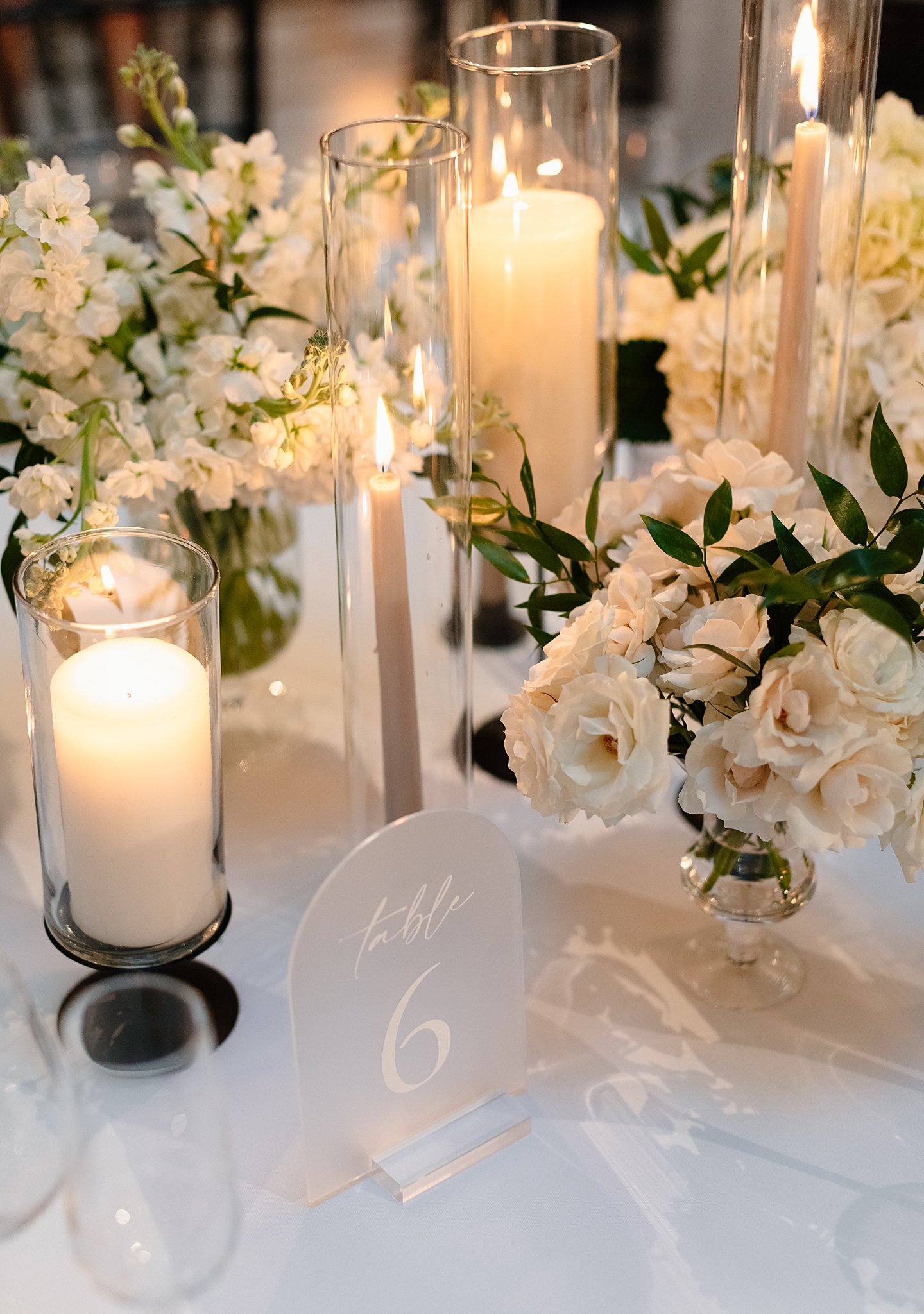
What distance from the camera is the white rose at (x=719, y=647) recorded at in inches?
27.6

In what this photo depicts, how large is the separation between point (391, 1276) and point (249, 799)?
1.44ft

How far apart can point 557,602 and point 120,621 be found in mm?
266

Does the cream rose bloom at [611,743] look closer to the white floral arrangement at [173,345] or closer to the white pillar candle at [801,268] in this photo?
the white floral arrangement at [173,345]

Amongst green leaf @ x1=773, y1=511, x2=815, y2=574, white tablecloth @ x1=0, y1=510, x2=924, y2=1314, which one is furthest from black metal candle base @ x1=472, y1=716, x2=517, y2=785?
green leaf @ x1=773, y1=511, x2=815, y2=574

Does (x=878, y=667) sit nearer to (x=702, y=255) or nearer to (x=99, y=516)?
(x=99, y=516)

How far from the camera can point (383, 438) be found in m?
0.79

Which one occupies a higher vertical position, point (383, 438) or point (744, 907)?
point (383, 438)

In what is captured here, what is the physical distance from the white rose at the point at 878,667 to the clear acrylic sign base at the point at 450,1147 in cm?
31

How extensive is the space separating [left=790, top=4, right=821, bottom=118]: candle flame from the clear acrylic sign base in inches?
28.5

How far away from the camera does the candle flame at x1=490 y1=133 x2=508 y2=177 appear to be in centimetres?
108

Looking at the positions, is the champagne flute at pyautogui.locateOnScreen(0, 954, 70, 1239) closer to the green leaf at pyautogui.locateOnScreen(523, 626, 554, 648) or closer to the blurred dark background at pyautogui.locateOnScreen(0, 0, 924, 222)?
the green leaf at pyautogui.locateOnScreen(523, 626, 554, 648)

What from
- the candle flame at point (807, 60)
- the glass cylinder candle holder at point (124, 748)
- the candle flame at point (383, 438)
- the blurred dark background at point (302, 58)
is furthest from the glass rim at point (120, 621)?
the blurred dark background at point (302, 58)

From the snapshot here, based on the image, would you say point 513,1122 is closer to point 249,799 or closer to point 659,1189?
point 659,1189

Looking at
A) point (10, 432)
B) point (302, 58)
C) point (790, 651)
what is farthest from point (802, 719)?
point (302, 58)
